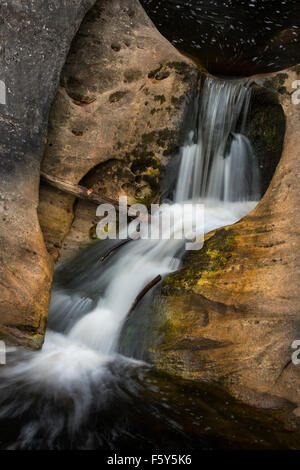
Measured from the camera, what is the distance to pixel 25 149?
444 centimetres

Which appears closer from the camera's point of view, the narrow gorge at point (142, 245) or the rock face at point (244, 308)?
the narrow gorge at point (142, 245)

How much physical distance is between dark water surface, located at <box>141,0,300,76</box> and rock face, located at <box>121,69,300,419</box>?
4.72 m

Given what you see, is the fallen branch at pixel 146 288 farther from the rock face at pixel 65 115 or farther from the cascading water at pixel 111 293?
the rock face at pixel 65 115

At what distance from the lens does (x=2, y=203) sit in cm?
417

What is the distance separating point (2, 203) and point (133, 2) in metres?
3.96

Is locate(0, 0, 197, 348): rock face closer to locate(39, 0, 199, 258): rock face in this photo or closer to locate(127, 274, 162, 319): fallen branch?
locate(39, 0, 199, 258): rock face

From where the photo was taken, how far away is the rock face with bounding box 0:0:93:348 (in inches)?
161

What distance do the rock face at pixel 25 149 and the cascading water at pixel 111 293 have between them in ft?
1.42

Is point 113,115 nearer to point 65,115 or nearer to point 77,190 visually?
point 65,115

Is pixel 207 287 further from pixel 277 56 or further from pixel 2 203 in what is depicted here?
pixel 277 56

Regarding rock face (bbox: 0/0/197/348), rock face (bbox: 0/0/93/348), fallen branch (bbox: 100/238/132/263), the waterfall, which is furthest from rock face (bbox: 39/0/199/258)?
rock face (bbox: 0/0/93/348)

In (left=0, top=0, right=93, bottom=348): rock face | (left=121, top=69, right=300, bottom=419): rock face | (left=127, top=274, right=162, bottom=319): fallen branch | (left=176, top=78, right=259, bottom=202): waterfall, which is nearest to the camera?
(left=121, top=69, right=300, bottom=419): rock face

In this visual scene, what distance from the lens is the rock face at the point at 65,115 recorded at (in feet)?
13.7

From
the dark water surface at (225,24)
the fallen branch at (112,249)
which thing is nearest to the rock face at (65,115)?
the fallen branch at (112,249)
